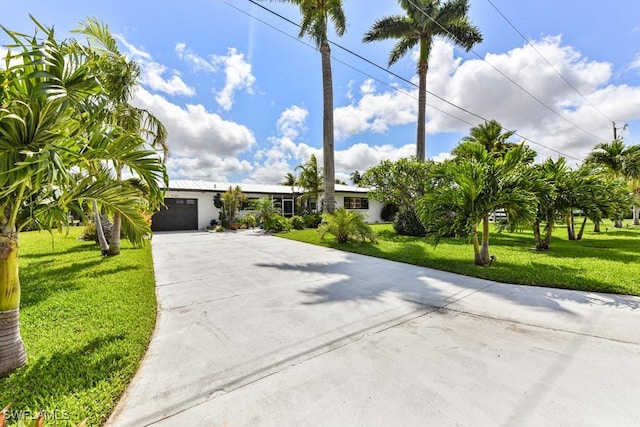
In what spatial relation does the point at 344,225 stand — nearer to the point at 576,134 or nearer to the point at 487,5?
the point at 487,5

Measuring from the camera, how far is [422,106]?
16047 mm

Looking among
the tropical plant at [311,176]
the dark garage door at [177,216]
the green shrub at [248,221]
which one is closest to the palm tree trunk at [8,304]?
the green shrub at [248,221]

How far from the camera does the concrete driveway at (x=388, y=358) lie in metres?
2.11

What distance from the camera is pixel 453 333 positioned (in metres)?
3.45

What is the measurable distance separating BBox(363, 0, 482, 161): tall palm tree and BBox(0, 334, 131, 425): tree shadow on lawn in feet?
51.3

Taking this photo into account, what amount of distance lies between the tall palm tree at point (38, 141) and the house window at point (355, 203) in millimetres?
21395

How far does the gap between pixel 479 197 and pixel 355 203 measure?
18.2 m

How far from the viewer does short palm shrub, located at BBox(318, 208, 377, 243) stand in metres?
10.9

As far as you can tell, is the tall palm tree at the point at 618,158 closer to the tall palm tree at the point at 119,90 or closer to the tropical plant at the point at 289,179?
the tropical plant at the point at 289,179

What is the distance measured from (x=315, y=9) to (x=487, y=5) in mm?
7295

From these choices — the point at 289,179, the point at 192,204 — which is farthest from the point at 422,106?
the point at 192,204

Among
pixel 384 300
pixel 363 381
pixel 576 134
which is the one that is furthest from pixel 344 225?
pixel 576 134

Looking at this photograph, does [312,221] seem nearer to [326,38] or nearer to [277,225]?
[277,225]

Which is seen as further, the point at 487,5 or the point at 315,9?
the point at 315,9
